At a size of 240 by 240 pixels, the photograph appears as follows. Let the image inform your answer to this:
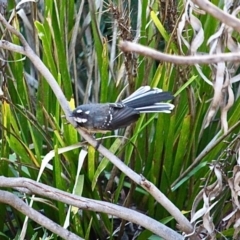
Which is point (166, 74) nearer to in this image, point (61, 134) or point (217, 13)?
point (61, 134)

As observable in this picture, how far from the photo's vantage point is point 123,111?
4.80ft

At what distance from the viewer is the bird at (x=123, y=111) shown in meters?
1.43

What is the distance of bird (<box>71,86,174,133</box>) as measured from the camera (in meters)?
1.43

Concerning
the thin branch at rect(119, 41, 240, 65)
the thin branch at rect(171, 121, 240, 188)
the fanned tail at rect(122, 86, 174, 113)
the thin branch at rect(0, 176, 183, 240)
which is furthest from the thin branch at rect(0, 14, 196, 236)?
the thin branch at rect(119, 41, 240, 65)

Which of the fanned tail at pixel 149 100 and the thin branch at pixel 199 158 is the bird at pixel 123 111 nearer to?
the fanned tail at pixel 149 100

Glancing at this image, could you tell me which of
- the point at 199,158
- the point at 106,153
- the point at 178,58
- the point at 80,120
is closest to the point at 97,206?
the point at 106,153

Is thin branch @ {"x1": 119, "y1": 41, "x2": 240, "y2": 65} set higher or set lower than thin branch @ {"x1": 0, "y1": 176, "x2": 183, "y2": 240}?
higher

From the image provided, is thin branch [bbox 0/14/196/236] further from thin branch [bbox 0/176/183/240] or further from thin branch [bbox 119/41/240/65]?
thin branch [bbox 119/41/240/65]

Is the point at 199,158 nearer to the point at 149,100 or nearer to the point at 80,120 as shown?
the point at 149,100

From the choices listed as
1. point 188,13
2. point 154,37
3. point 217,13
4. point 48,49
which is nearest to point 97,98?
point 154,37

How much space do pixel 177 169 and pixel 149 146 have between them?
0.12 meters

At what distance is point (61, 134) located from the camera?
160 cm

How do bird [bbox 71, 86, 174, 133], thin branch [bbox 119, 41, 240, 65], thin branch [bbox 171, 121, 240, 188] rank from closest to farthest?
thin branch [bbox 119, 41, 240, 65] → bird [bbox 71, 86, 174, 133] → thin branch [bbox 171, 121, 240, 188]

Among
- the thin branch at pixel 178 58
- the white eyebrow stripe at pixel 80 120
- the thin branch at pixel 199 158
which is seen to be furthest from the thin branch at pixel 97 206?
the thin branch at pixel 178 58
